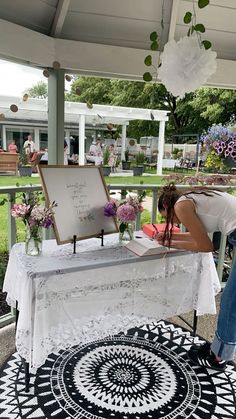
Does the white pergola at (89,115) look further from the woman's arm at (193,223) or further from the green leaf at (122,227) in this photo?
the woman's arm at (193,223)

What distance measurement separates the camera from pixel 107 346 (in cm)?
226

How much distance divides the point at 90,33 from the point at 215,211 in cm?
177

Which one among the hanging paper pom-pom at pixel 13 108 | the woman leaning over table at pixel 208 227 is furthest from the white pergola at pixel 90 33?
the woman leaning over table at pixel 208 227

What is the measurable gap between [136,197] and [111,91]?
1.24 m

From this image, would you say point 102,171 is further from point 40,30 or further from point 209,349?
point 209,349

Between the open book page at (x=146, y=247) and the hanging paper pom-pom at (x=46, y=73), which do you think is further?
the hanging paper pom-pom at (x=46, y=73)

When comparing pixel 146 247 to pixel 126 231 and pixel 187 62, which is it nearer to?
pixel 126 231

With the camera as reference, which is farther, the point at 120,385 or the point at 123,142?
the point at 123,142

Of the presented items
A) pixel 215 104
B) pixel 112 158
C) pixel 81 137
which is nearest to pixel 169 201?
pixel 112 158

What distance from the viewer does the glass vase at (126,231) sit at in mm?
2057

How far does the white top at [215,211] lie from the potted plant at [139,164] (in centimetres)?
106

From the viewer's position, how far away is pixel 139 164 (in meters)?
2.83

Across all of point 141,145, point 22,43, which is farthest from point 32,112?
point 141,145

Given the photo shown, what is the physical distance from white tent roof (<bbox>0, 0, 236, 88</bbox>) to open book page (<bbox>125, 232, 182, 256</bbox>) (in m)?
1.42
